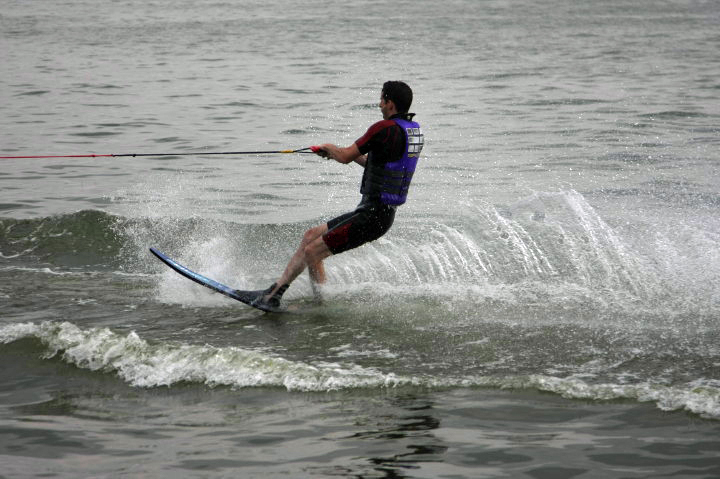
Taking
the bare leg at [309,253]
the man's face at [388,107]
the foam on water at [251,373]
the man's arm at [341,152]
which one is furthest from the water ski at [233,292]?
the man's face at [388,107]

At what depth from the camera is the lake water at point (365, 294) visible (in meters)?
5.21

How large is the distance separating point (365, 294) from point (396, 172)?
4.61ft

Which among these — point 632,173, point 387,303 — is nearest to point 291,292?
point 387,303

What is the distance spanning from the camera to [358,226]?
7609 millimetres

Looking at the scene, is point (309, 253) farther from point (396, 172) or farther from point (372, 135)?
point (372, 135)

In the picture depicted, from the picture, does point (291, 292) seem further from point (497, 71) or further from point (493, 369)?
point (497, 71)

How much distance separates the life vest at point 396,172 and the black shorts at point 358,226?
0.11 m

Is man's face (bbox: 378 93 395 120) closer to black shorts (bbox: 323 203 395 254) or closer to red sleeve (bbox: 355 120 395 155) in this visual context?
red sleeve (bbox: 355 120 395 155)

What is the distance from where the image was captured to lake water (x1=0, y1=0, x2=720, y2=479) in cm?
521

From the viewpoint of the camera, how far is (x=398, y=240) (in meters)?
10.7

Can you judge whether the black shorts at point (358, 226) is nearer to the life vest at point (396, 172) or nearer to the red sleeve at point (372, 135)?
the life vest at point (396, 172)

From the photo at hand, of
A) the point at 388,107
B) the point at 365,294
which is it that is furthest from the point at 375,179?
the point at 365,294

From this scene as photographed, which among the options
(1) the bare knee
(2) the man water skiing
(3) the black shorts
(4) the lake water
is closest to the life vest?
(2) the man water skiing

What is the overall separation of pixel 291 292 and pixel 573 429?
3.80m
